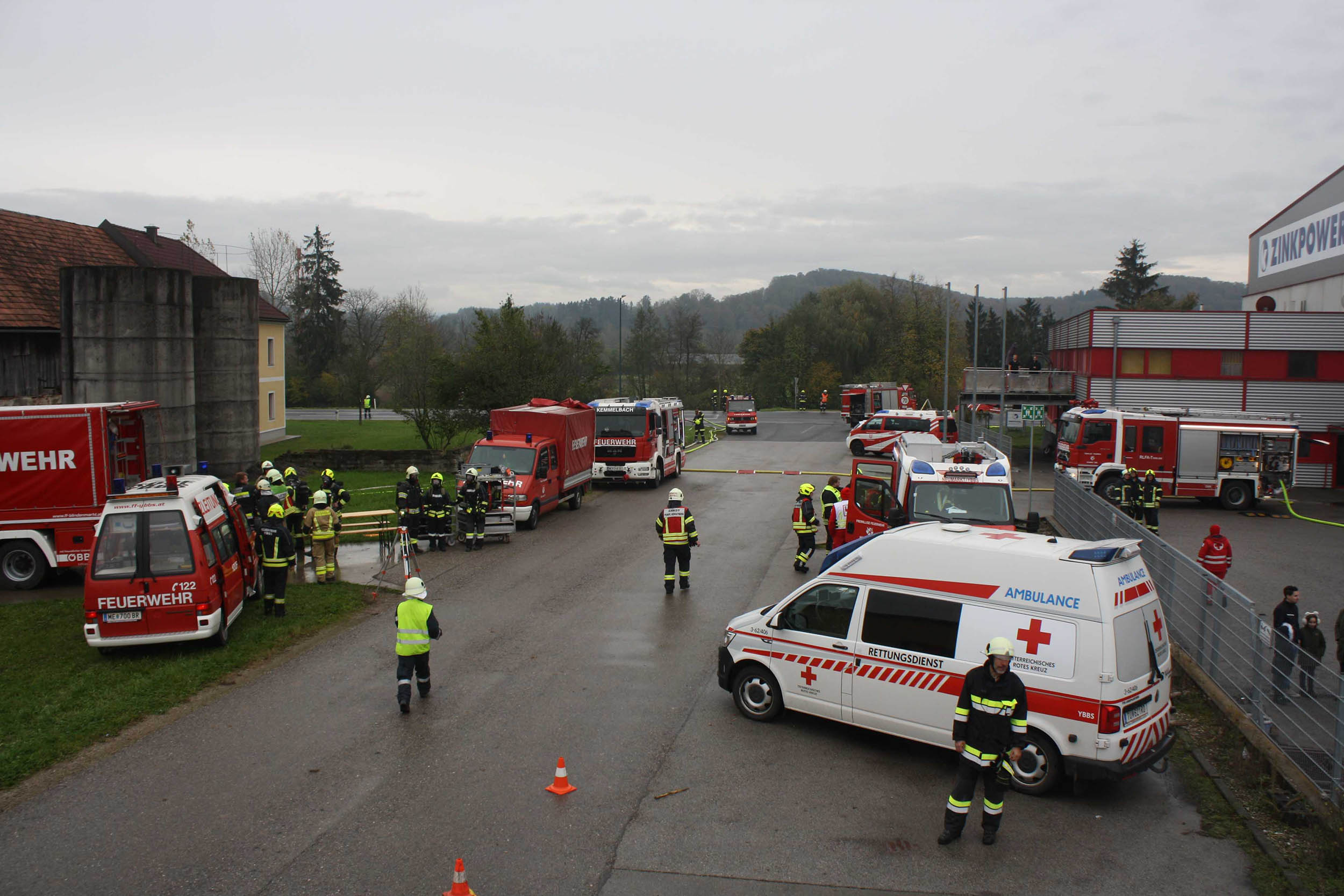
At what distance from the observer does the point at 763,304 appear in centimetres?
17225

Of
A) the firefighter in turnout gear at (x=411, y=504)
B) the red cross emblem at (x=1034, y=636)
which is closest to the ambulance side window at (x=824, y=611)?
the red cross emblem at (x=1034, y=636)

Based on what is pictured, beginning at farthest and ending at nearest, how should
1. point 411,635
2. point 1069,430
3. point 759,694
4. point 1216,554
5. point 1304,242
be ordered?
point 1304,242 → point 1069,430 → point 1216,554 → point 411,635 → point 759,694

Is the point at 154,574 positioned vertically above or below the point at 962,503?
below

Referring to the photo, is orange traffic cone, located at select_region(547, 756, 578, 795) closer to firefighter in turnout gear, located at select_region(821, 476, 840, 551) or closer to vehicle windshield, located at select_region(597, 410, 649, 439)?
firefighter in turnout gear, located at select_region(821, 476, 840, 551)

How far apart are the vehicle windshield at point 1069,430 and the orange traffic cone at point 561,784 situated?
24.2m

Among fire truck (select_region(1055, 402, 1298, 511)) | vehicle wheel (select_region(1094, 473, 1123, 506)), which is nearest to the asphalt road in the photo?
vehicle wheel (select_region(1094, 473, 1123, 506))

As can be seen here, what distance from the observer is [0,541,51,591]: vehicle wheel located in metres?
15.4

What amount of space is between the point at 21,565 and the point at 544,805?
1273 cm

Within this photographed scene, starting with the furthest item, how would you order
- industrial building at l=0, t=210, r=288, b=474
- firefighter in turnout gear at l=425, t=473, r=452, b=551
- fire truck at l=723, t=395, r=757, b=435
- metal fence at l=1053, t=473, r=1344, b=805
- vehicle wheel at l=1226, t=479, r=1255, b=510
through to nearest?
1. fire truck at l=723, t=395, r=757, b=435
2. vehicle wheel at l=1226, t=479, r=1255, b=510
3. industrial building at l=0, t=210, r=288, b=474
4. firefighter in turnout gear at l=425, t=473, r=452, b=551
5. metal fence at l=1053, t=473, r=1344, b=805

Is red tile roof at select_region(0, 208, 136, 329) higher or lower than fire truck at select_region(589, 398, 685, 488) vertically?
higher

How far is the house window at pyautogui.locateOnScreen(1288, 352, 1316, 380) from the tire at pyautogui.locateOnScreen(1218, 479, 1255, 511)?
11131 millimetres

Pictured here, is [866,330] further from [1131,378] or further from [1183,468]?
[1183,468]

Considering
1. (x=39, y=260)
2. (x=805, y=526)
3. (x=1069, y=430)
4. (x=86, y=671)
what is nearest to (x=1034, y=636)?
(x=805, y=526)

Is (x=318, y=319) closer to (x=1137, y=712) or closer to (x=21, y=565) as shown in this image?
(x=21, y=565)
